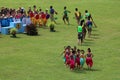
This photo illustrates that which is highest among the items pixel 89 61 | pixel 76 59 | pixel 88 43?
pixel 88 43

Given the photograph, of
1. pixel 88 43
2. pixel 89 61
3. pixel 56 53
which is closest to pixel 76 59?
pixel 89 61

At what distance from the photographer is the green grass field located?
23531mm

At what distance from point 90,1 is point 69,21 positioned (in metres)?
16.9

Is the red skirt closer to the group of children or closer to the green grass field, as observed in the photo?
the group of children

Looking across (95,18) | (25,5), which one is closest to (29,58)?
(95,18)

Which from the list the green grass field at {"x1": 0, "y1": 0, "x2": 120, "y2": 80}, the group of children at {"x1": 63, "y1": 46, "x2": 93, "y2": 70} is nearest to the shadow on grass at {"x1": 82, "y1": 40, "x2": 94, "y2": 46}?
the green grass field at {"x1": 0, "y1": 0, "x2": 120, "y2": 80}

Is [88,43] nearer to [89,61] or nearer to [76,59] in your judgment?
[89,61]

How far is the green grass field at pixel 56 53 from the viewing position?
23.5 meters

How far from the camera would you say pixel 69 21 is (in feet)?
149

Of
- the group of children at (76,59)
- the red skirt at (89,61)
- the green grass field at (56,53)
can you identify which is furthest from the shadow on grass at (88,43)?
the red skirt at (89,61)

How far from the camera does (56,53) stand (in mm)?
29156

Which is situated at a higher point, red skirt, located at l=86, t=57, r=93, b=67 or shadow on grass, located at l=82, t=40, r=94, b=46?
shadow on grass, located at l=82, t=40, r=94, b=46

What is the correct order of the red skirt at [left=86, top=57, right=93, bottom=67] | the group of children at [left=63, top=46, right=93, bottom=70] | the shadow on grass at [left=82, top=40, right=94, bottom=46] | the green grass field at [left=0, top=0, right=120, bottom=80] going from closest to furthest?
the green grass field at [left=0, top=0, right=120, bottom=80]
the group of children at [left=63, top=46, right=93, bottom=70]
the red skirt at [left=86, top=57, right=93, bottom=67]
the shadow on grass at [left=82, top=40, right=94, bottom=46]

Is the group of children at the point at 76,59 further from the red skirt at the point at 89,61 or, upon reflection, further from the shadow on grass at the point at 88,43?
the shadow on grass at the point at 88,43
